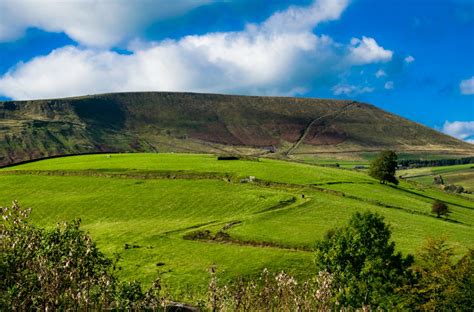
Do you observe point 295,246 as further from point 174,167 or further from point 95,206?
point 174,167

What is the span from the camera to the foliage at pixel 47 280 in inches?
389

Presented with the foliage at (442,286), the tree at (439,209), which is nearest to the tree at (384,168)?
the tree at (439,209)

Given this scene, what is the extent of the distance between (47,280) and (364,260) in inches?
1493

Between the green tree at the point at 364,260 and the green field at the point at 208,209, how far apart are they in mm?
4575

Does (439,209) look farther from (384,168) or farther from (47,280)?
(47,280)

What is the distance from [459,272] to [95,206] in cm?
5576

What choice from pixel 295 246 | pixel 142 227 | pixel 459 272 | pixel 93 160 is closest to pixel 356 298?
pixel 459 272

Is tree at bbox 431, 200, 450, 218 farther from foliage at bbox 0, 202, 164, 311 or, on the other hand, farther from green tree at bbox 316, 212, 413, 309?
foliage at bbox 0, 202, 164, 311

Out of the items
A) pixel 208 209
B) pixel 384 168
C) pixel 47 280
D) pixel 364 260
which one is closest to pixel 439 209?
pixel 384 168

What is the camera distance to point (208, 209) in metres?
72.1

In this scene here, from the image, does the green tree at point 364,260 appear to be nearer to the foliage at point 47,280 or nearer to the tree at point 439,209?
the foliage at point 47,280

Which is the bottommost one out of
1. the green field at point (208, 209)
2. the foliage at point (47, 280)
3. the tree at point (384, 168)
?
the green field at point (208, 209)

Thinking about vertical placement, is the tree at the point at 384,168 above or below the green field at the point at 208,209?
above

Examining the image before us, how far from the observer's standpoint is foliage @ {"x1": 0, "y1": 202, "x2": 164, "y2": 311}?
389 inches
